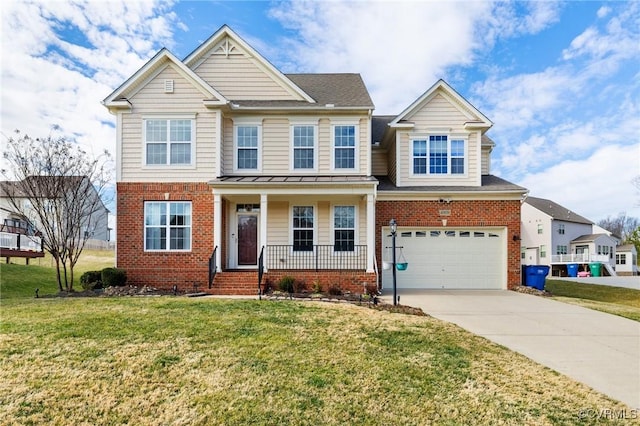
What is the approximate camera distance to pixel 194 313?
809cm

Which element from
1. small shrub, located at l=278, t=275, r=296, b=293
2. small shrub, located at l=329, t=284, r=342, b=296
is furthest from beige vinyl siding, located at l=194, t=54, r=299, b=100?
small shrub, located at l=329, t=284, r=342, b=296

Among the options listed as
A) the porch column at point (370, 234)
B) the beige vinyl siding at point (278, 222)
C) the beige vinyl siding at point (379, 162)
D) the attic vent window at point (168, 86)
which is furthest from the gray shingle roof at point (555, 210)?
the attic vent window at point (168, 86)

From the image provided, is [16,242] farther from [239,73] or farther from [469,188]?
[469,188]

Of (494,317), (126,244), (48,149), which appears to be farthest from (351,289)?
(48,149)

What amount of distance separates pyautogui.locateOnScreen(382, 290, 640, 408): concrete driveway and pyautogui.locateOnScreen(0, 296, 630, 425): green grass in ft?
1.56

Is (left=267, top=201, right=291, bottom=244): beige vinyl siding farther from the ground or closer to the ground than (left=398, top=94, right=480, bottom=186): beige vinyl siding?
closer to the ground

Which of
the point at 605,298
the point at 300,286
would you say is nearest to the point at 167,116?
the point at 300,286

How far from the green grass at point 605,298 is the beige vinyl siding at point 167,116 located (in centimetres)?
1298

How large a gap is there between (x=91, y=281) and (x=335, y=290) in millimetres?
7970

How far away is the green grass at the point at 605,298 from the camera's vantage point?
10820mm

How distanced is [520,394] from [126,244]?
12.7 m

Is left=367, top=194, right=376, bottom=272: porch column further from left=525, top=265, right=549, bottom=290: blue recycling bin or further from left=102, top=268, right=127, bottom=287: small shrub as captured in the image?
left=102, top=268, right=127, bottom=287: small shrub

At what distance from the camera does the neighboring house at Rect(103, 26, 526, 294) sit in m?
13.2

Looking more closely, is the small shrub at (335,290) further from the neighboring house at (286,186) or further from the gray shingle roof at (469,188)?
the gray shingle roof at (469,188)
